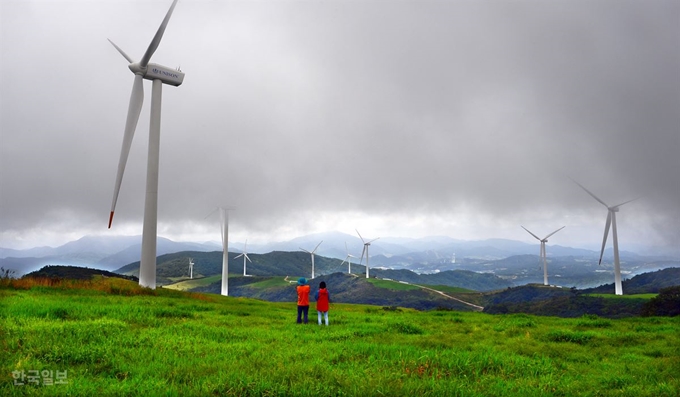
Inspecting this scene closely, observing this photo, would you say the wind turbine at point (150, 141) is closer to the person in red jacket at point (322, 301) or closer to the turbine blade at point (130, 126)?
the turbine blade at point (130, 126)

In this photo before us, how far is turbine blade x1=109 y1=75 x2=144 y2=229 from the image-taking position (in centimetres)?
3491

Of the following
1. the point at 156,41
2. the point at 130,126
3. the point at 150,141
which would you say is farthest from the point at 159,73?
the point at 150,141

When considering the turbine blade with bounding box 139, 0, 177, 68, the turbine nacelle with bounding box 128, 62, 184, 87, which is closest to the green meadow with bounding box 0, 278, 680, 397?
the turbine nacelle with bounding box 128, 62, 184, 87

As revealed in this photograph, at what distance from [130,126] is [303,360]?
34.5 meters

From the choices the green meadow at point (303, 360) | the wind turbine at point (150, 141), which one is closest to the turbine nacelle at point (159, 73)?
the wind turbine at point (150, 141)

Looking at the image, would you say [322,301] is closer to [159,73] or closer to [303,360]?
[303,360]

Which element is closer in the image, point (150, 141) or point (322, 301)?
point (322, 301)

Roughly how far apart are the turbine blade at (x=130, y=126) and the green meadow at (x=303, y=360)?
1948cm

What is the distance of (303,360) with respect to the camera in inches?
404

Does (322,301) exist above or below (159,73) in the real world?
below

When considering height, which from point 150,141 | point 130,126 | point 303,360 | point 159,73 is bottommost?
point 303,360

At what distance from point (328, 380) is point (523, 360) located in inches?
256

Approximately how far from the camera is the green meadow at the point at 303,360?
7.91 metres

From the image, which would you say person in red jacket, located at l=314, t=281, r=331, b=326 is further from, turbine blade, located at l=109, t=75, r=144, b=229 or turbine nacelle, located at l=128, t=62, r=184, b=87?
turbine nacelle, located at l=128, t=62, r=184, b=87
